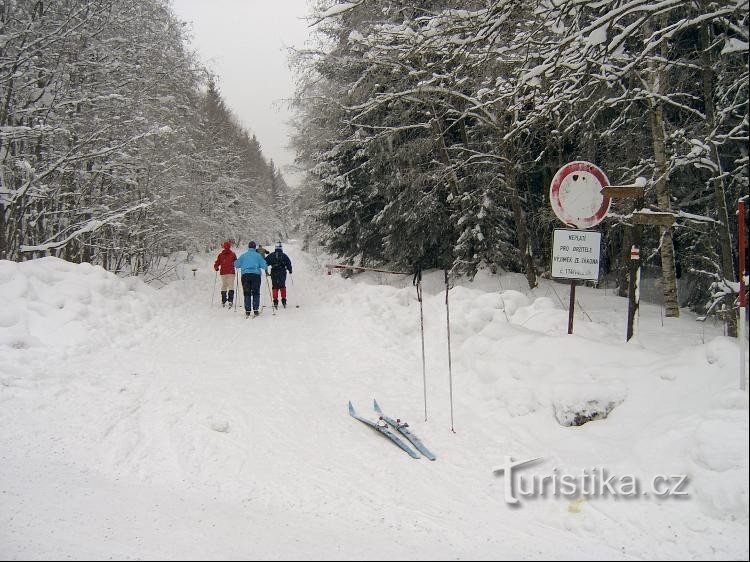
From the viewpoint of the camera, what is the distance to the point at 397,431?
492cm

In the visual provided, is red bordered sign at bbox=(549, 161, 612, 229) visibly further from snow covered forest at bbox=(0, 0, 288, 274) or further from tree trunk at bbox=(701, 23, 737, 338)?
snow covered forest at bbox=(0, 0, 288, 274)

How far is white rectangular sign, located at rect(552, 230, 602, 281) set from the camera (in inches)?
245

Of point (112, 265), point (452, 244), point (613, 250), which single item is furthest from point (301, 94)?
point (613, 250)

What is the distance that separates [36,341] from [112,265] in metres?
11.5

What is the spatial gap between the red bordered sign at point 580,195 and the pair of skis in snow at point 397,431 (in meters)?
3.53

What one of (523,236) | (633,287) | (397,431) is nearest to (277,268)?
(523,236)

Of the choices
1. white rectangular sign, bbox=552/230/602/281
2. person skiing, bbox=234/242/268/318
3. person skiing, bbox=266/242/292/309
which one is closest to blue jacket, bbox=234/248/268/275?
person skiing, bbox=234/242/268/318

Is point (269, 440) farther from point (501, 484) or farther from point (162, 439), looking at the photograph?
point (501, 484)

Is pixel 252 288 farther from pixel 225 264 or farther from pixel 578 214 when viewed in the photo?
pixel 578 214

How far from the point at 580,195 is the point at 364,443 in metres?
4.20

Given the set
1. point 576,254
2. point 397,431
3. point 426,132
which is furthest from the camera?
point 426,132

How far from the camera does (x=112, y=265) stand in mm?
17688

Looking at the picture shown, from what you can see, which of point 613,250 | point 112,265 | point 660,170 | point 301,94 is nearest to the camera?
point 660,170

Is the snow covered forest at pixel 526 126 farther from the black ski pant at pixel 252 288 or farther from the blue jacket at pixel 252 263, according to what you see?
the black ski pant at pixel 252 288
